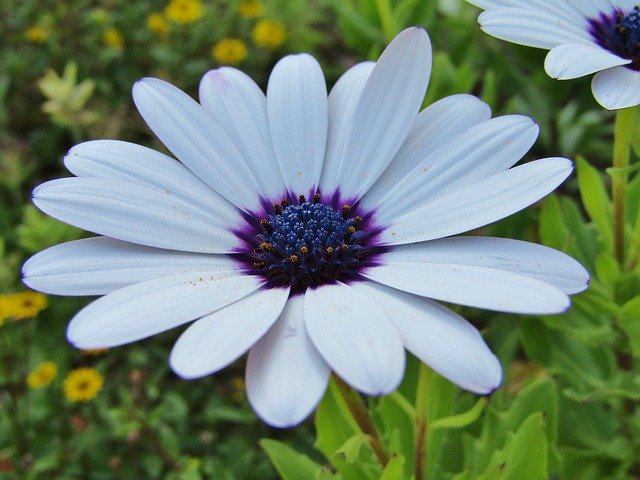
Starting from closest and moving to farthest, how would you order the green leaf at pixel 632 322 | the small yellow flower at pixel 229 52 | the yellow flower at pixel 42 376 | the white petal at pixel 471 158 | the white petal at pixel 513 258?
1. the white petal at pixel 513 258
2. the white petal at pixel 471 158
3. the green leaf at pixel 632 322
4. the yellow flower at pixel 42 376
5. the small yellow flower at pixel 229 52

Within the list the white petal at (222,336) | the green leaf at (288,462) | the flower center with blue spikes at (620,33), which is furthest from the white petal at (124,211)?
the flower center with blue spikes at (620,33)

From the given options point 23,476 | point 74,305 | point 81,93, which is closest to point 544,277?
point 23,476

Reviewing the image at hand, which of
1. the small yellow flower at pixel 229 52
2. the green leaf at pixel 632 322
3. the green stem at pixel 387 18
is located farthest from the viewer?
the small yellow flower at pixel 229 52

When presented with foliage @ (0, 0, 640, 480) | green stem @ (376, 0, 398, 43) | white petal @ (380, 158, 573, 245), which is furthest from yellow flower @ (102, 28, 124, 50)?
white petal @ (380, 158, 573, 245)

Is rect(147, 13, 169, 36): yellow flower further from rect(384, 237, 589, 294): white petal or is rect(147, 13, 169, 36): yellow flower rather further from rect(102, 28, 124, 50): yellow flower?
rect(384, 237, 589, 294): white petal

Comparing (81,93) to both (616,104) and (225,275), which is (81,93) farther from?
(616,104)

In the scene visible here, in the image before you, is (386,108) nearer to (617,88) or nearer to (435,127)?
(435,127)

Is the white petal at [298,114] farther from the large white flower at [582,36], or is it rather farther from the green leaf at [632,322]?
the green leaf at [632,322]
